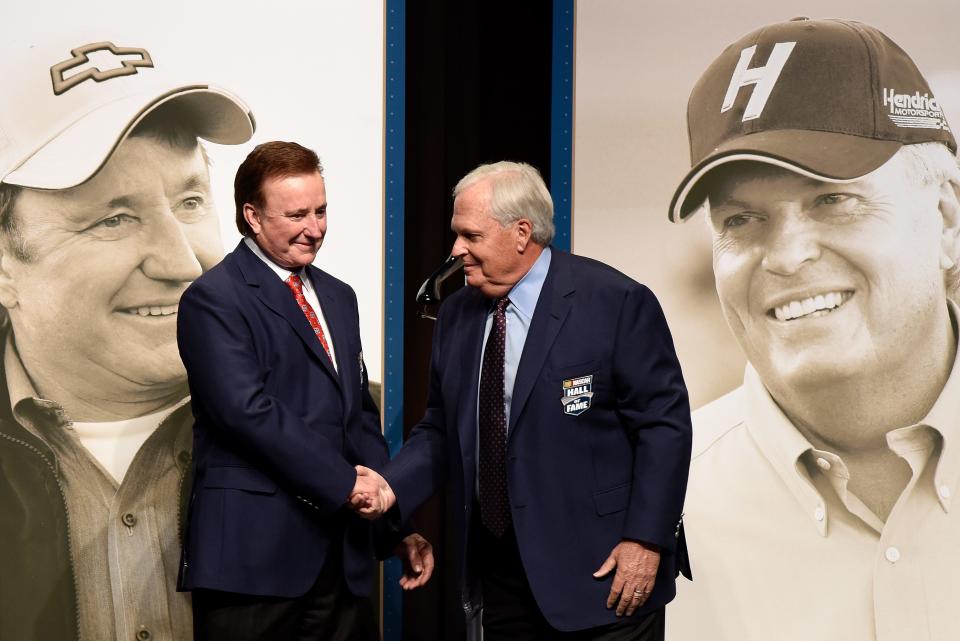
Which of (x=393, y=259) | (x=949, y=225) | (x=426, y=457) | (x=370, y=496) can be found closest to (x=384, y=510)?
(x=370, y=496)

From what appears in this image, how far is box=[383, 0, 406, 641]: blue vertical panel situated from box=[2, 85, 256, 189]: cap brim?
51cm

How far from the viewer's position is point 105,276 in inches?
121

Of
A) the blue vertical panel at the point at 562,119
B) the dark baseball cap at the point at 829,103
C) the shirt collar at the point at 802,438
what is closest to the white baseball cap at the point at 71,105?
the blue vertical panel at the point at 562,119

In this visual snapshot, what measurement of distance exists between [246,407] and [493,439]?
540 millimetres

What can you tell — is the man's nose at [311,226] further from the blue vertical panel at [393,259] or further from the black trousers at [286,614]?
the blue vertical panel at [393,259]

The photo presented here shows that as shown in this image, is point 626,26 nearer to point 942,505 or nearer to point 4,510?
point 942,505

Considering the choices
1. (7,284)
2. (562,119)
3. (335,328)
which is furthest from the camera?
(562,119)

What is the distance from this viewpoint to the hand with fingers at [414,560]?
8.55ft

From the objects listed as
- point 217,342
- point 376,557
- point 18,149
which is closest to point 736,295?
point 376,557

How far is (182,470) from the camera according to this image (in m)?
3.13

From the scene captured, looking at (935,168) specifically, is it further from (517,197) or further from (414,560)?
(414,560)

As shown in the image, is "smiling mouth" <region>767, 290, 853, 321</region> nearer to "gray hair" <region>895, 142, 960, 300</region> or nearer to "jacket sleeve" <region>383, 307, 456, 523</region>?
"gray hair" <region>895, 142, 960, 300</region>

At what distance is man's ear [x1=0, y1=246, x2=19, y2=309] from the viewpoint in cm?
303

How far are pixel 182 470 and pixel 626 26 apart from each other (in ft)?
6.61
